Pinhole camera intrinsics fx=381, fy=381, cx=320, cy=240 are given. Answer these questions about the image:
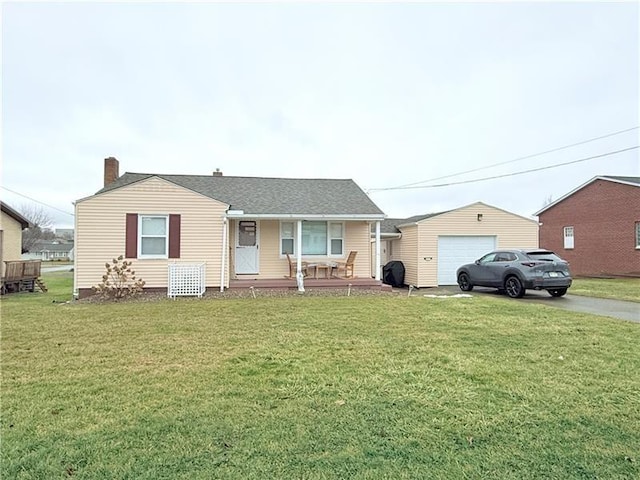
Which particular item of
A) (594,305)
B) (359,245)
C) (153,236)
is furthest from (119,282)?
(594,305)

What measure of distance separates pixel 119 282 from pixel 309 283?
19.8 feet

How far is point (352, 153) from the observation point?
24.5 m

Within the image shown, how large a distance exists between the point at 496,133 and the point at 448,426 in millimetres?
21542

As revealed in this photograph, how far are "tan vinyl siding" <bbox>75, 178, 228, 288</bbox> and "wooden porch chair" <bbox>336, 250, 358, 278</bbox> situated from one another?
4.61 meters

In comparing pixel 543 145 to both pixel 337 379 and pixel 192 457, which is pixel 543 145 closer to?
pixel 337 379

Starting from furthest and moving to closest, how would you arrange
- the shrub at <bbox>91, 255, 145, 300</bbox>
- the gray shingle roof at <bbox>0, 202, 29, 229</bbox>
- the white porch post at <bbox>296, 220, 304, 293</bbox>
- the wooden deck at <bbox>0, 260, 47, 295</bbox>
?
the gray shingle roof at <bbox>0, 202, 29, 229</bbox> < the wooden deck at <bbox>0, 260, 47, 295</bbox> < the white porch post at <bbox>296, 220, 304, 293</bbox> < the shrub at <bbox>91, 255, 145, 300</bbox>

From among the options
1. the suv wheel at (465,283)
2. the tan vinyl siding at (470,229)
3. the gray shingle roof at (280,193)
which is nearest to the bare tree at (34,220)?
the gray shingle roof at (280,193)

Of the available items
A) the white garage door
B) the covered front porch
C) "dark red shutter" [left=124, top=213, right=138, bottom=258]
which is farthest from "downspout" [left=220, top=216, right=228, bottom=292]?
the white garage door

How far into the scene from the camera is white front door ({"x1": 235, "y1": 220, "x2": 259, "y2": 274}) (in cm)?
1412

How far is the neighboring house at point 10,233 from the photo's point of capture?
1702 centimetres

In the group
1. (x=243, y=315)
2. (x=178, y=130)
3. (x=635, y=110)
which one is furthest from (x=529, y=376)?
(x=635, y=110)

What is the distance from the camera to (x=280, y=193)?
15578 millimetres

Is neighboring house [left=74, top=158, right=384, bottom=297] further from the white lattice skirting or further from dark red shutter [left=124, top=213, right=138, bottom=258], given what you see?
the white lattice skirting

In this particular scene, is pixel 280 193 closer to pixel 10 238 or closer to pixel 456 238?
pixel 456 238
